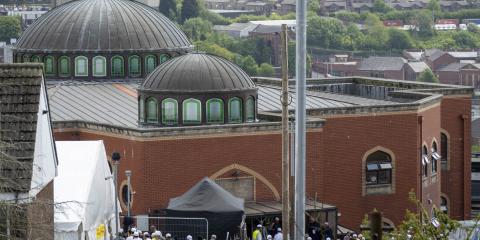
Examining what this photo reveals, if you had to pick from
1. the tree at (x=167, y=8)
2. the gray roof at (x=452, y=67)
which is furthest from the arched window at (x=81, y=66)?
the tree at (x=167, y=8)

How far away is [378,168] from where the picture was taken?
159 feet

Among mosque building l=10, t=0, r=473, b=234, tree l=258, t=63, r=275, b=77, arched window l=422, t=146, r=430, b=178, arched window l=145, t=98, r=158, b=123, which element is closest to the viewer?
mosque building l=10, t=0, r=473, b=234

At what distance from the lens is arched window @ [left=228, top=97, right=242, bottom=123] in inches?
1770

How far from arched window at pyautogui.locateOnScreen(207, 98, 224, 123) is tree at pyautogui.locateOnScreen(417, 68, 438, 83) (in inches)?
5145

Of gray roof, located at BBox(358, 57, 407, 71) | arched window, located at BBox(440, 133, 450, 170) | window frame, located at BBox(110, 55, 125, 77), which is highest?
window frame, located at BBox(110, 55, 125, 77)

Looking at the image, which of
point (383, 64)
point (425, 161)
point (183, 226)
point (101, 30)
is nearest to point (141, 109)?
point (101, 30)

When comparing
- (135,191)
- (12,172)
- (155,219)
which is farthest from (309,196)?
(12,172)

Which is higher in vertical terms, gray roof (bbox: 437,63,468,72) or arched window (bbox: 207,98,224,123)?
arched window (bbox: 207,98,224,123)

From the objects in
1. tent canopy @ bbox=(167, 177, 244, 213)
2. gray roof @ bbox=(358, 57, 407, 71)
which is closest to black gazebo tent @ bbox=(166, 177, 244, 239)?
tent canopy @ bbox=(167, 177, 244, 213)

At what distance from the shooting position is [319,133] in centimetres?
4619

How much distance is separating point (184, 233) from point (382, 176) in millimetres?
13892

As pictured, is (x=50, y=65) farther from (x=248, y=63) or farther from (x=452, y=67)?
(x=452, y=67)

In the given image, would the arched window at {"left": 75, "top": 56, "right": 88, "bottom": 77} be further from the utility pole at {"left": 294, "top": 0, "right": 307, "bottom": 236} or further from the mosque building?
the utility pole at {"left": 294, "top": 0, "right": 307, "bottom": 236}

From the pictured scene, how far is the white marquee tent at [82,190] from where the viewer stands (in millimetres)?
28312
